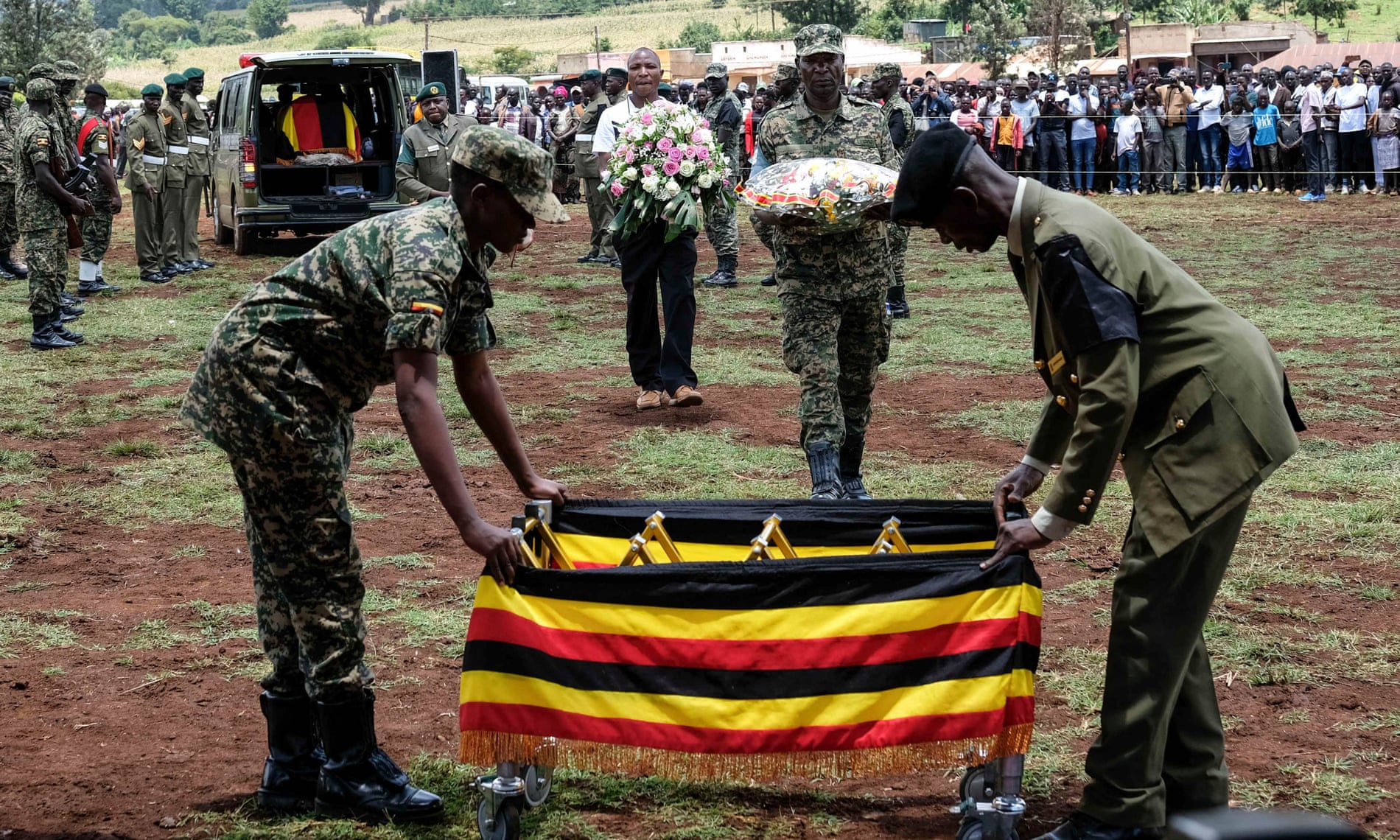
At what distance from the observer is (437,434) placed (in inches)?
139

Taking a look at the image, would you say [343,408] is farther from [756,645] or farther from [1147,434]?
[1147,434]

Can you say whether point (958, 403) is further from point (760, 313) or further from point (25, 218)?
point (25, 218)

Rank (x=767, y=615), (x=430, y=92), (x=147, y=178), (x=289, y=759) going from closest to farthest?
(x=767, y=615)
(x=289, y=759)
(x=430, y=92)
(x=147, y=178)

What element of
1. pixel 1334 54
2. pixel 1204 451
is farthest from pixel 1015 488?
pixel 1334 54

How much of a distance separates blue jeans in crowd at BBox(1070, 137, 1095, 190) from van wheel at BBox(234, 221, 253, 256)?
13.5 metres

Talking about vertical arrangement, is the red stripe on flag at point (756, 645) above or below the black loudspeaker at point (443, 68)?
below

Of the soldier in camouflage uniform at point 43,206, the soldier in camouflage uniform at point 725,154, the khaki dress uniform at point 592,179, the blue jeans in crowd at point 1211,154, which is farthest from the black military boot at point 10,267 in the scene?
the blue jeans in crowd at point 1211,154

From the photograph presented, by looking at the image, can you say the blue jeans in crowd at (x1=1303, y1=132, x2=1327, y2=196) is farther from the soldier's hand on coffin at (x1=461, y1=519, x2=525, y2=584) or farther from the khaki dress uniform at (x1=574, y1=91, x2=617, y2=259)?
the soldier's hand on coffin at (x1=461, y1=519, x2=525, y2=584)

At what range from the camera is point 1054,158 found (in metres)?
23.9

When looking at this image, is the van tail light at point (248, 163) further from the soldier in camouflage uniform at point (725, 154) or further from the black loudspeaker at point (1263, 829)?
the black loudspeaker at point (1263, 829)

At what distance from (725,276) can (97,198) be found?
256 inches

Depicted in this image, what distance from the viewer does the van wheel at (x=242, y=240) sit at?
17.0m

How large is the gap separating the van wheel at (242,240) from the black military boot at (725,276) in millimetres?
5844

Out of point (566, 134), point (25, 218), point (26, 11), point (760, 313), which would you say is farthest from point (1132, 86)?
point (26, 11)
